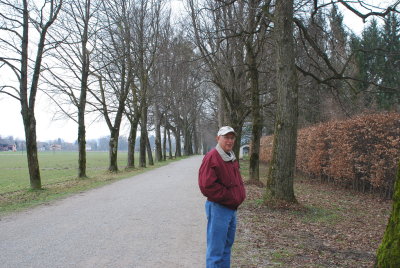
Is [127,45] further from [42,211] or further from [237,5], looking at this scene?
[42,211]

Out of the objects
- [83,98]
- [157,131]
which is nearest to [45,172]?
[157,131]

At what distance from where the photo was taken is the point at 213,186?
380cm

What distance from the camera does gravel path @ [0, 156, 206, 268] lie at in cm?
486

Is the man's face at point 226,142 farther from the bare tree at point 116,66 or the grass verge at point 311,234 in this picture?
the bare tree at point 116,66

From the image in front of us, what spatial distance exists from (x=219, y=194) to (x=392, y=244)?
1697mm

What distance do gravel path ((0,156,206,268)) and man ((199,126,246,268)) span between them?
37.9 inches

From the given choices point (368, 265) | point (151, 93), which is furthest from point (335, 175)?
point (151, 93)

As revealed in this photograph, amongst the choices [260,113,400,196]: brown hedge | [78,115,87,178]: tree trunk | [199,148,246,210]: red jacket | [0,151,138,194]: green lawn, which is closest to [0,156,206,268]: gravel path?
[199,148,246,210]: red jacket

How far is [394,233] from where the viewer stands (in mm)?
3035

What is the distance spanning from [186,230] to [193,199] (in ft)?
12.8

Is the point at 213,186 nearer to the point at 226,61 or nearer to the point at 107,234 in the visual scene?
the point at 107,234

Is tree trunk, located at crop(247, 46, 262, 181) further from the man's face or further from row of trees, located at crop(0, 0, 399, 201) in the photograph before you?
the man's face

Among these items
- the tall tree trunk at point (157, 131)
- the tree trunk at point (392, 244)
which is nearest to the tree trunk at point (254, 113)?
the tree trunk at point (392, 244)

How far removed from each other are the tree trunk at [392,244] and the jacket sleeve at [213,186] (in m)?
1.55
